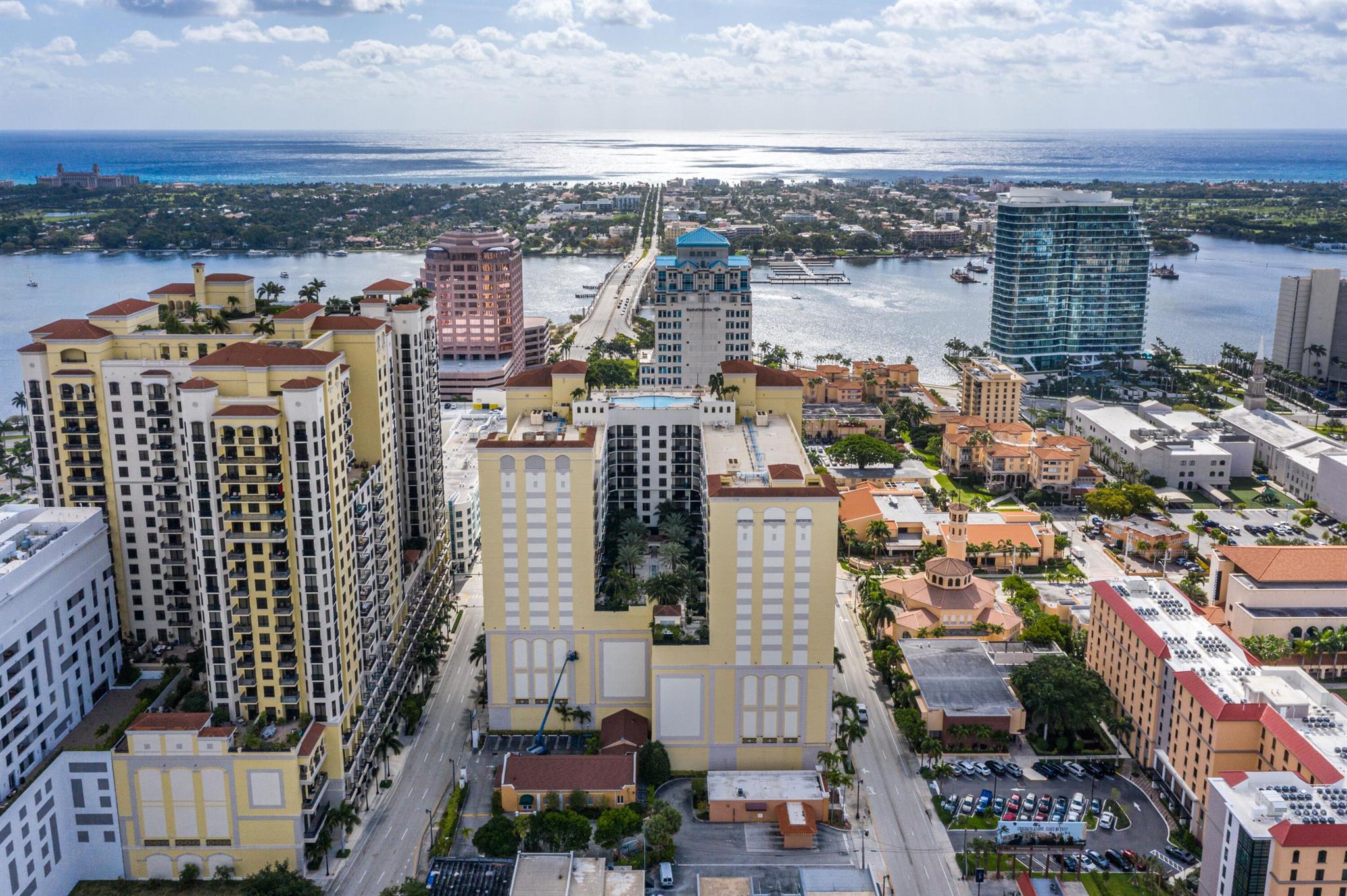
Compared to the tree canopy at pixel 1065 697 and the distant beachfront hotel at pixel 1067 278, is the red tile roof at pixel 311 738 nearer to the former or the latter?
the tree canopy at pixel 1065 697

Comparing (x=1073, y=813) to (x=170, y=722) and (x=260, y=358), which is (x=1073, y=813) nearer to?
(x=170, y=722)

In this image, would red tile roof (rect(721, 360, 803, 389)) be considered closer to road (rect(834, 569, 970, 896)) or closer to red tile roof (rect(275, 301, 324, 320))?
road (rect(834, 569, 970, 896))

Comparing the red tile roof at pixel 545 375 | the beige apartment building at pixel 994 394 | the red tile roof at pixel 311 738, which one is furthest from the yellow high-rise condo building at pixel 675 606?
the beige apartment building at pixel 994 394

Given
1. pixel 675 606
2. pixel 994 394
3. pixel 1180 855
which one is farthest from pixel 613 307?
pixel 1180 855


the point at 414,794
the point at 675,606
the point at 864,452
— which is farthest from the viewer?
the point at 864,452

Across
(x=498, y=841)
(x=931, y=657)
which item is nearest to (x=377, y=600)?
(x=498, y=841)

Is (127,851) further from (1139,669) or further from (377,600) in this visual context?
(1139,669)
